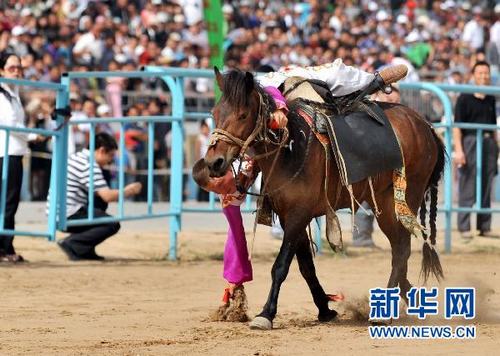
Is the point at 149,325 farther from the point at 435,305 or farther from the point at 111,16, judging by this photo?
the point at 111,16

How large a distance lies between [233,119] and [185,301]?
2.39m

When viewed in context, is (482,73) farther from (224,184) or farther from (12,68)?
(224,184)

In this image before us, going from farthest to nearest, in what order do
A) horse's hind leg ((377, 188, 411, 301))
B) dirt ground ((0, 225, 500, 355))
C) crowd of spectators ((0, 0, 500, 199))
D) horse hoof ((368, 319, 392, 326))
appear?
1. crowd of spectators ((0, 0, 500, 199))
2. horse's hind leg ((377, 188, 411, 301))
3. horse hoof ((368, 319, 392, 326))
4. dirt ground ((0, 225, 500, 355))

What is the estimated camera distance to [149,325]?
27.8ft

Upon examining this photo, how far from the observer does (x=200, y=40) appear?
24156 millimetres

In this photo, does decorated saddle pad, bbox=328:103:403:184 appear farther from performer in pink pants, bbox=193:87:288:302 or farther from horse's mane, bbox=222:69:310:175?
performer in pink pants, bbox=193:87:288:302

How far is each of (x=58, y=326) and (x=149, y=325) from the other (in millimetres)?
603

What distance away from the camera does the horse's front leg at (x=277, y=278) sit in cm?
818

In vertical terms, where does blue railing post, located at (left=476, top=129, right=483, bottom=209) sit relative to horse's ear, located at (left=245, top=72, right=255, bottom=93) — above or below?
below

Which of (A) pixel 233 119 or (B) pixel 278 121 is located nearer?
(A) pixel 233 119

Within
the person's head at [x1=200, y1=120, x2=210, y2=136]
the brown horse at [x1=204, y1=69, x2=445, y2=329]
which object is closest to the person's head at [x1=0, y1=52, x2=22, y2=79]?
the brown horse at [x1=204, y1=69, x2=445, y2=329]

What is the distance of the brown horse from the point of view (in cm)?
799

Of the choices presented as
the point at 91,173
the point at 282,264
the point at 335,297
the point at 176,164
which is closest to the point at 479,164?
the point at 176,164

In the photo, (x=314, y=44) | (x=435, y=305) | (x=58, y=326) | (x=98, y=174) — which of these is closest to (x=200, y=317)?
Answer: (x=58, y=326)
